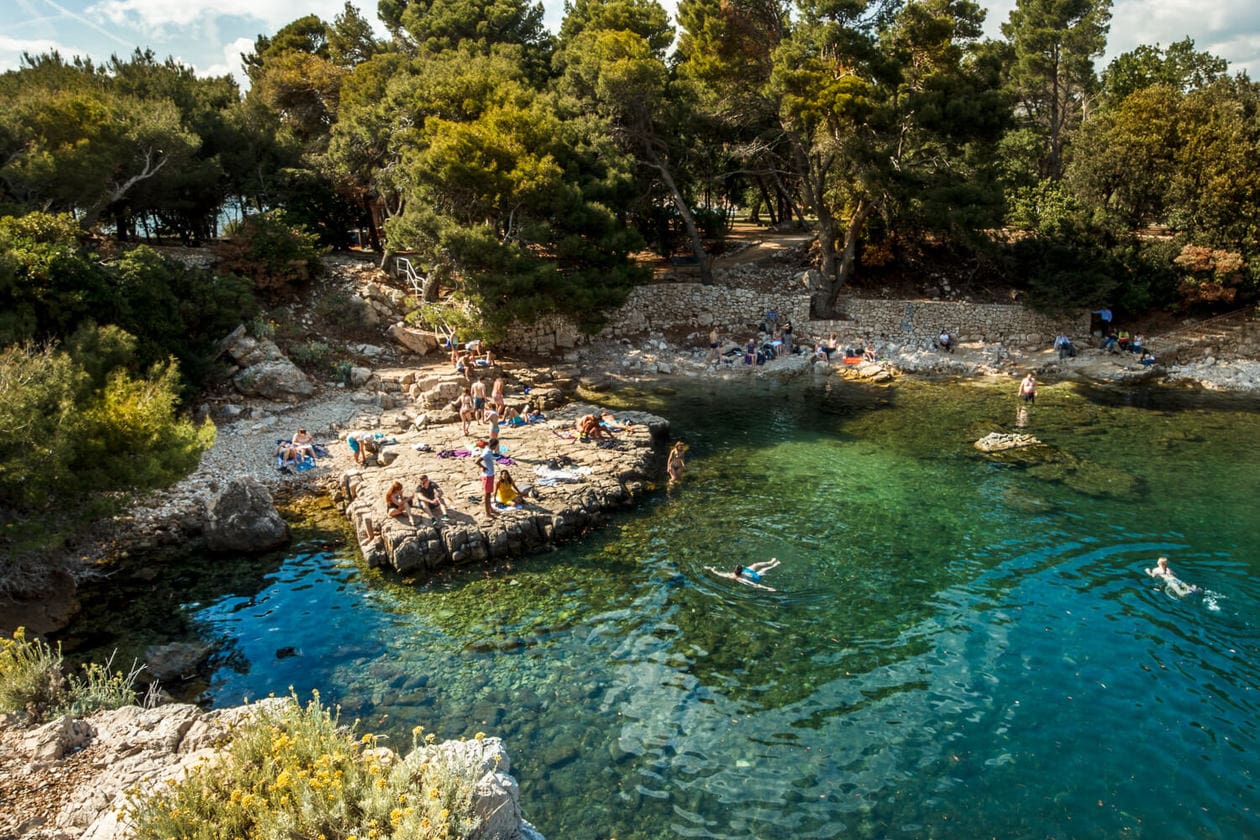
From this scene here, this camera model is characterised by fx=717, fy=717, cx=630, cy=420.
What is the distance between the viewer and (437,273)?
30172mm

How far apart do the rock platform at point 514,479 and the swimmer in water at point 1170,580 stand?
12.1 m

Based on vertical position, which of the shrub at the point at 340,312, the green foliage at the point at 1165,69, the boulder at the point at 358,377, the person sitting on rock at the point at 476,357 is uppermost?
the green foliage at the point at 1165,69

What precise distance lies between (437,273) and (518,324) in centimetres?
450

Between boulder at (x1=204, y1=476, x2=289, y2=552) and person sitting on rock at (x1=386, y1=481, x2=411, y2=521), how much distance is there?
3.02 meters

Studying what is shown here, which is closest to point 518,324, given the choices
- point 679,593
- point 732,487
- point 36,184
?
point 732,487

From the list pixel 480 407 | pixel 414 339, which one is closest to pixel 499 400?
pixel 480 407

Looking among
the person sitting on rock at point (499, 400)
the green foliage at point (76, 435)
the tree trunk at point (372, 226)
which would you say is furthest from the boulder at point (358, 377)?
the tree trunk at point (372, 226)

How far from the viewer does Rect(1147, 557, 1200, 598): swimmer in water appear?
14.9 meters

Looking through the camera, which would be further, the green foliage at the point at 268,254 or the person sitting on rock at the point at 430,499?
the green foliage at the point at 268,254

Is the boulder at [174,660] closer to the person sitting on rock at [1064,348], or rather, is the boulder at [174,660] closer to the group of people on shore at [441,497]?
the group of people on shore at [441,497]

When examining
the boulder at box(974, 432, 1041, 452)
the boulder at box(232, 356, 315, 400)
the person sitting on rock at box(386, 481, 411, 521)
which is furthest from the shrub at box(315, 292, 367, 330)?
the boulder at box(974, 432, 1041, 452)

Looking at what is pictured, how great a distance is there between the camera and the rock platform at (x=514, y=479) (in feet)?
54.0

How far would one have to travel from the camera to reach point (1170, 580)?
597 inches

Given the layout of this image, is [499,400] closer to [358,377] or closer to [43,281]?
[358,377]
